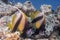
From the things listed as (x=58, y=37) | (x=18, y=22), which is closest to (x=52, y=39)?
(x=58, y=37)

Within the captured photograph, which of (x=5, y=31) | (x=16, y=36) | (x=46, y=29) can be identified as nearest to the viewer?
(x=16, y=36)

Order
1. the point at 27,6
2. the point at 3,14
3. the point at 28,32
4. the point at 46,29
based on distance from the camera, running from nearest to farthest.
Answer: the point at 28,32 < the point at 46,29 < the point at 3,14 < the point at 27,6

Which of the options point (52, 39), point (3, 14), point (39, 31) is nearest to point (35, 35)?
point (39, 31)

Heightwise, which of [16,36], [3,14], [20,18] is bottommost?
[16,36]

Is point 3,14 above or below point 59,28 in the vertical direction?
above

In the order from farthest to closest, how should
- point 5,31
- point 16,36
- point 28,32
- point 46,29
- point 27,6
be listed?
point 27,6 → point 46,29 → point 28,32 → point 5,31 → point 16,36

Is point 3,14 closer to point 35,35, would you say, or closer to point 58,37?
point 35,35

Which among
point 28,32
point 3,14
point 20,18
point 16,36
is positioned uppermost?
point 3,14

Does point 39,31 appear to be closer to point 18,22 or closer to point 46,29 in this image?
point 46,29

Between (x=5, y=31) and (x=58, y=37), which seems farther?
(x=58, y=37)
